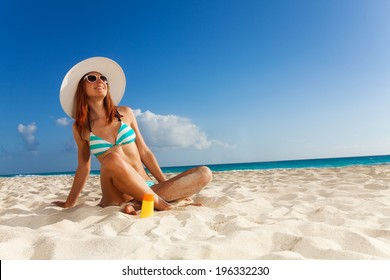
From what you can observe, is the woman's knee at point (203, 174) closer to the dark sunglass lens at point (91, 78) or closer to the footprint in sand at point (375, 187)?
the dark sunglass lens at point (91, 78)

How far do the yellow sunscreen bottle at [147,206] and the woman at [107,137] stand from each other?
173 millimetres

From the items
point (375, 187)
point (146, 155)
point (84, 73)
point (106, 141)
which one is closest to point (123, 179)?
point (106, 141)

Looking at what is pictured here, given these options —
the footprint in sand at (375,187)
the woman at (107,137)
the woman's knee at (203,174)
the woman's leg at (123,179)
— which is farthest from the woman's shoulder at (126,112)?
the footprint in sand at (375,187)

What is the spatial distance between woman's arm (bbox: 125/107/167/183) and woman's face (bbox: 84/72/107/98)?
0.31m

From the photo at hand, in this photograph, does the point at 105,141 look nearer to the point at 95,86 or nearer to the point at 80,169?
the point at 80,169

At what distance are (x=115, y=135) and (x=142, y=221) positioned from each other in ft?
3.36

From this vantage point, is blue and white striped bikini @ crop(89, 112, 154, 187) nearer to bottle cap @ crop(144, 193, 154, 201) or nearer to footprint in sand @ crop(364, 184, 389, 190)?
bottle cap @ crop(144, 193, 154, 201)

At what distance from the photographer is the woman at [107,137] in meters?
2.84

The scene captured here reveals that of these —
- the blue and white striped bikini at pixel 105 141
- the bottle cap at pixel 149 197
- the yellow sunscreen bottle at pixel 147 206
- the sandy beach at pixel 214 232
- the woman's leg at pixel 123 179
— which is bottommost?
the sandy beach at pixel 214 232

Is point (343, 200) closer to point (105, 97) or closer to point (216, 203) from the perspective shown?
point (216, 203)

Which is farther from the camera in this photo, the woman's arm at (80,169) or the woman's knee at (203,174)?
the woman's arm at (80,169)
